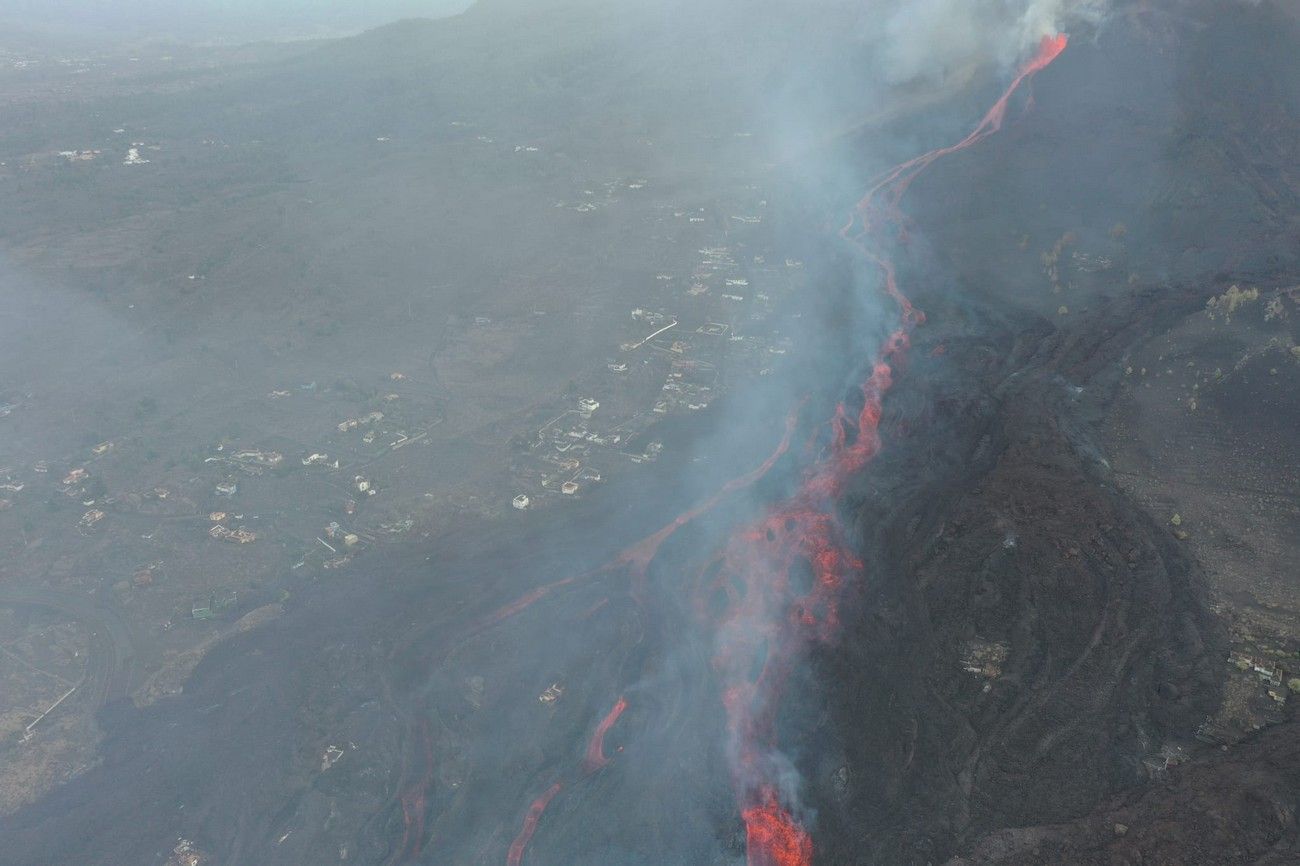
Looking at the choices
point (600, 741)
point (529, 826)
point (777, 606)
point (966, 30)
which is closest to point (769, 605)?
point (777, 606)

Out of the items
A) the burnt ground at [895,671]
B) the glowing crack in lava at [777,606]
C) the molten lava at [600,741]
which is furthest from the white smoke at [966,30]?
the molten lava at [600,741]

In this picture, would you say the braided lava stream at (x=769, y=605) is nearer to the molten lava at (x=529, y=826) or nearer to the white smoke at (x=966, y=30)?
the molten lava at (x=529, y=826)

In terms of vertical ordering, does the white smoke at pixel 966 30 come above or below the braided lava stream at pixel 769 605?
above

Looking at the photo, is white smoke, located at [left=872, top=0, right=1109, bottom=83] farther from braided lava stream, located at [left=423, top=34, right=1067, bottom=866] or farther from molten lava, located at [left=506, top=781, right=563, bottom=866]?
molten lava, located at [left=506, top=781, right=563, bottom=866]

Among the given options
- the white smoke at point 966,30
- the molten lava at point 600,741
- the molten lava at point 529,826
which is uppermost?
the white smoke at point 966,30

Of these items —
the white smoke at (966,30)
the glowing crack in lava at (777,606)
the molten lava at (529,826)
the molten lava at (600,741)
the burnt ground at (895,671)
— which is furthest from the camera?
the white smoke at (966,30)

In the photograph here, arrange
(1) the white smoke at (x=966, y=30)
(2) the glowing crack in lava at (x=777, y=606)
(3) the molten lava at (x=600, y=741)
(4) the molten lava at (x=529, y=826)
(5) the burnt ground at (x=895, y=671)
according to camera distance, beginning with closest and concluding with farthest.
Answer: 1. (5) the burnt ground at (x=895, y=671)
2. (4) the molten lava at (x=529, y=826)
3. (2) the glowing crack in lava at (x=777, y=606)
4. (3) the molten lava at (x=600, y=741)
5. (1) the white smoke at (x=966, y=30)
